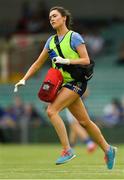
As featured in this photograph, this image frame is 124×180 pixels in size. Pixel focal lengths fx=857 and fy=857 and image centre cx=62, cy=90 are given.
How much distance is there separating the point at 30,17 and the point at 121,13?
12.7 ft

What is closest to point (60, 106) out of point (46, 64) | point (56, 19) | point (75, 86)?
point (75, 86)

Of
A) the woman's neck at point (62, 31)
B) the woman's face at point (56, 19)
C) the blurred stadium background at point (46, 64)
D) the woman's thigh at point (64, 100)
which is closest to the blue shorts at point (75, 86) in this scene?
the woman's thigh at point (64, 100)

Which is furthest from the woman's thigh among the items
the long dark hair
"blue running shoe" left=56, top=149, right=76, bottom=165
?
the long dark hair

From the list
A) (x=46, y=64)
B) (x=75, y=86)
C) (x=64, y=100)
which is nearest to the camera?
(x=64, y=100)

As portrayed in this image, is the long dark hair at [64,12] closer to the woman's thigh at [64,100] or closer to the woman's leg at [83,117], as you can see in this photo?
the woman's thigh at [64,100]

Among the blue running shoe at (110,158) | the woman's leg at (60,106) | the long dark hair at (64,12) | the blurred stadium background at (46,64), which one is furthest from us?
the blurred stadium background at (46,64)

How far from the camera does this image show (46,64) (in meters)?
32.3

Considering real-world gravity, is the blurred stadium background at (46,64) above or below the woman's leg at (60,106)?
below

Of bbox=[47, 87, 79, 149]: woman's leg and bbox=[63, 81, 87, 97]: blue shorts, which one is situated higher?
bbox=[63, 81, 87, 97]: blue shorts

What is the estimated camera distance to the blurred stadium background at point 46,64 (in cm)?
2803

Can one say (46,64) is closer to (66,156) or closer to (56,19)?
(56,19)

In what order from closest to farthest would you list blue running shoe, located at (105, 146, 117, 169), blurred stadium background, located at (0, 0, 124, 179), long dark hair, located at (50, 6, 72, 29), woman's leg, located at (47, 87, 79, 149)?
woman's leg, located at (47, 87, 79, 149) → blue running shoe, located at (105, 146, 117, 169) → long dark hair, located at (50, 6, 72, 29) → blurred stadium background, located at (0, 0, 124, 179)

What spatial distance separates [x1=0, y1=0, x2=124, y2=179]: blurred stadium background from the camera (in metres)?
28.0

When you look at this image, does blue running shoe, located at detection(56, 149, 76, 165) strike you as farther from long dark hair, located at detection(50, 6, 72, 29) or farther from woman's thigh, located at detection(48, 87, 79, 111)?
long dark hair, located at detection(50, 6, 72, 29)
